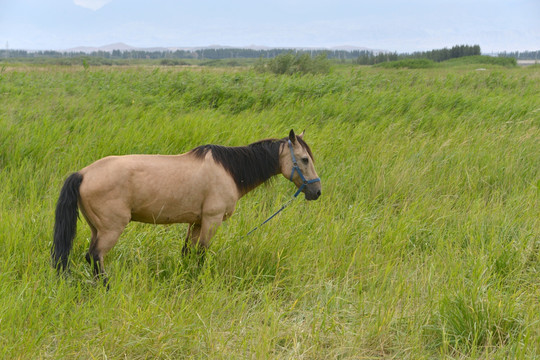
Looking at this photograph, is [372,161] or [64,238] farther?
[372,161]

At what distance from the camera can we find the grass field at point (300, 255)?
2.86m

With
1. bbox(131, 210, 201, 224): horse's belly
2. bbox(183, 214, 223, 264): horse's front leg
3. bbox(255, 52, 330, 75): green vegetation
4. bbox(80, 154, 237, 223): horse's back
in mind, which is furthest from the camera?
bbox(255, 52, 330, 75): green vegetation

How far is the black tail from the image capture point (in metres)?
3.29

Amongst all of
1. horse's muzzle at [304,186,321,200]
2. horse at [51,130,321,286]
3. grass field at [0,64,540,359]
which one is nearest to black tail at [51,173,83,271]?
horse at [51,130,321,286]

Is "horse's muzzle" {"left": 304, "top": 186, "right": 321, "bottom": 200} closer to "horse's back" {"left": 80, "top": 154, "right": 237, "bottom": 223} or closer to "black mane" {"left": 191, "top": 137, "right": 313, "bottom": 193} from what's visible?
"black mane" {"left": 191, "top": 137, "right": 313, "bottom": 193}

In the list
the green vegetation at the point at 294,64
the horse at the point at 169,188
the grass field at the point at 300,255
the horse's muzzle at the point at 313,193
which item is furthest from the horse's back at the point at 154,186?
the green vegetation at the point at 294,64

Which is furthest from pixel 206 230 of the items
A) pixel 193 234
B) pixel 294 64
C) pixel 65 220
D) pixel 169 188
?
pixel 294 64

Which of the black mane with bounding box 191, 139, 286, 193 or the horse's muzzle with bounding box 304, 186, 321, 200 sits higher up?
the black mane with bounding box 191, 139, 286, 193

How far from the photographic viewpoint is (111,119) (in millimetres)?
7434

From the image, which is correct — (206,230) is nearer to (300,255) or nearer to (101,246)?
(101,246)

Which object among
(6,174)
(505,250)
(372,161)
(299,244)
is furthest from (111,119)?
(505,250)

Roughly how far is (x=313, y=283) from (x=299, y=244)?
19.5 inches

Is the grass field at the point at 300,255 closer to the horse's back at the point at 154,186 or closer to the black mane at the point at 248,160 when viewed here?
the horse's back at the point at 154,186

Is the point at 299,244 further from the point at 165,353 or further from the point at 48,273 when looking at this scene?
the point at 48,273
